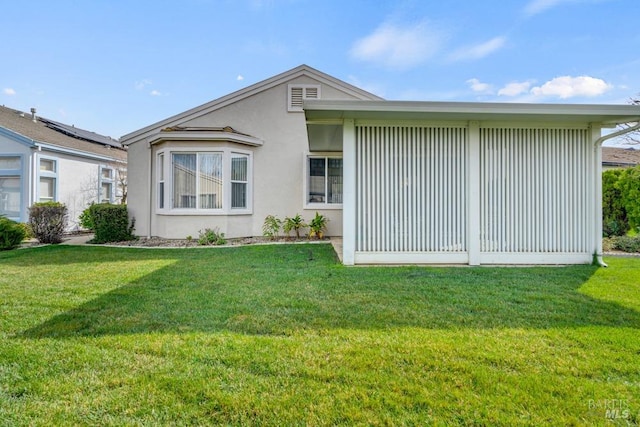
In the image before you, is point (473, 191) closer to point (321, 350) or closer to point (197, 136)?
point (321, 350)

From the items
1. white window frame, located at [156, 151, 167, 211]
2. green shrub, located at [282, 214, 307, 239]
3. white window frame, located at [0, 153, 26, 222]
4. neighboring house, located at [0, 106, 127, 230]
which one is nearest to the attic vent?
green shrub, located at [282, 214, 307, 239]

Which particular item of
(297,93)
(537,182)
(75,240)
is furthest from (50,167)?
Result: (537,182)

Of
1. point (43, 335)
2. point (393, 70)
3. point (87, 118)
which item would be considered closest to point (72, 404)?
point (43, 335)

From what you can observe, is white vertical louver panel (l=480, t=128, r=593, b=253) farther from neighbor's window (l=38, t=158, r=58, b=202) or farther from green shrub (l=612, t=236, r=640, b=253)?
neighbor's window (l=38, t=158, r=58, b=202)

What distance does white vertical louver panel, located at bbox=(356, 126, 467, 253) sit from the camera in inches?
257

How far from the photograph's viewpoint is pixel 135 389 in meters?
2.31

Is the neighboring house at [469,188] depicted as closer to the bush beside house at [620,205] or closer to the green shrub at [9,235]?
the bush beside house at [620,205]

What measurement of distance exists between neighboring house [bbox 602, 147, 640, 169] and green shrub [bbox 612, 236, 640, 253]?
11556 mm

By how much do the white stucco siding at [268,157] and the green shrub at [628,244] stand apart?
726 centimetres

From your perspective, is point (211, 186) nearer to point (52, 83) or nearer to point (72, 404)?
point (72, 404)

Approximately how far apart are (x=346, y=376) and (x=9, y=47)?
55.8 ft

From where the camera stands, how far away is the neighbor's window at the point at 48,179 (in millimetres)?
12806

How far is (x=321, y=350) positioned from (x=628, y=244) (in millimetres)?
9198

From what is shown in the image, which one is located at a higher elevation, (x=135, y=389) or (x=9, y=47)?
(x=9, y=47)
